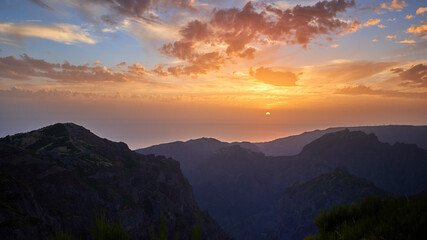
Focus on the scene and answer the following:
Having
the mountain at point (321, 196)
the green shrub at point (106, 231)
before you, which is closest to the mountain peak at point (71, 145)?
the green shrub at point (106, 231)

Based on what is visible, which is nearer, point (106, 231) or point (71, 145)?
point (106, 231)

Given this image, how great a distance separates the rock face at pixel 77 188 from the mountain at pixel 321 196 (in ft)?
261

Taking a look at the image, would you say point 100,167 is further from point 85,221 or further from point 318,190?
point 318,190

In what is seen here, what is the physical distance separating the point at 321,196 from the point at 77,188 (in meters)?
157

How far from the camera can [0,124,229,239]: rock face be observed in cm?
4566

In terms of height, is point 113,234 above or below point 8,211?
above

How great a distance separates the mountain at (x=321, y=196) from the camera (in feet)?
497

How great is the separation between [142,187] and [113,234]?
101 meters

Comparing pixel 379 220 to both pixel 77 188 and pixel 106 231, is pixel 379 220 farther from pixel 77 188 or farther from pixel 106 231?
pixel 77 188

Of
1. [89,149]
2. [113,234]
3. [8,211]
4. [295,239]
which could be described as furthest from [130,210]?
[295,239]

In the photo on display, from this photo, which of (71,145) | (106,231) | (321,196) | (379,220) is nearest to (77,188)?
(71,145)

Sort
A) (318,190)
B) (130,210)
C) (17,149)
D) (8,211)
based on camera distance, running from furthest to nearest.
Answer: (318,190), (130,210), (17,149), (8,211)

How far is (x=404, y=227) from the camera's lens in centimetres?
764

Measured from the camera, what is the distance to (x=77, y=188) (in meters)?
71.1
